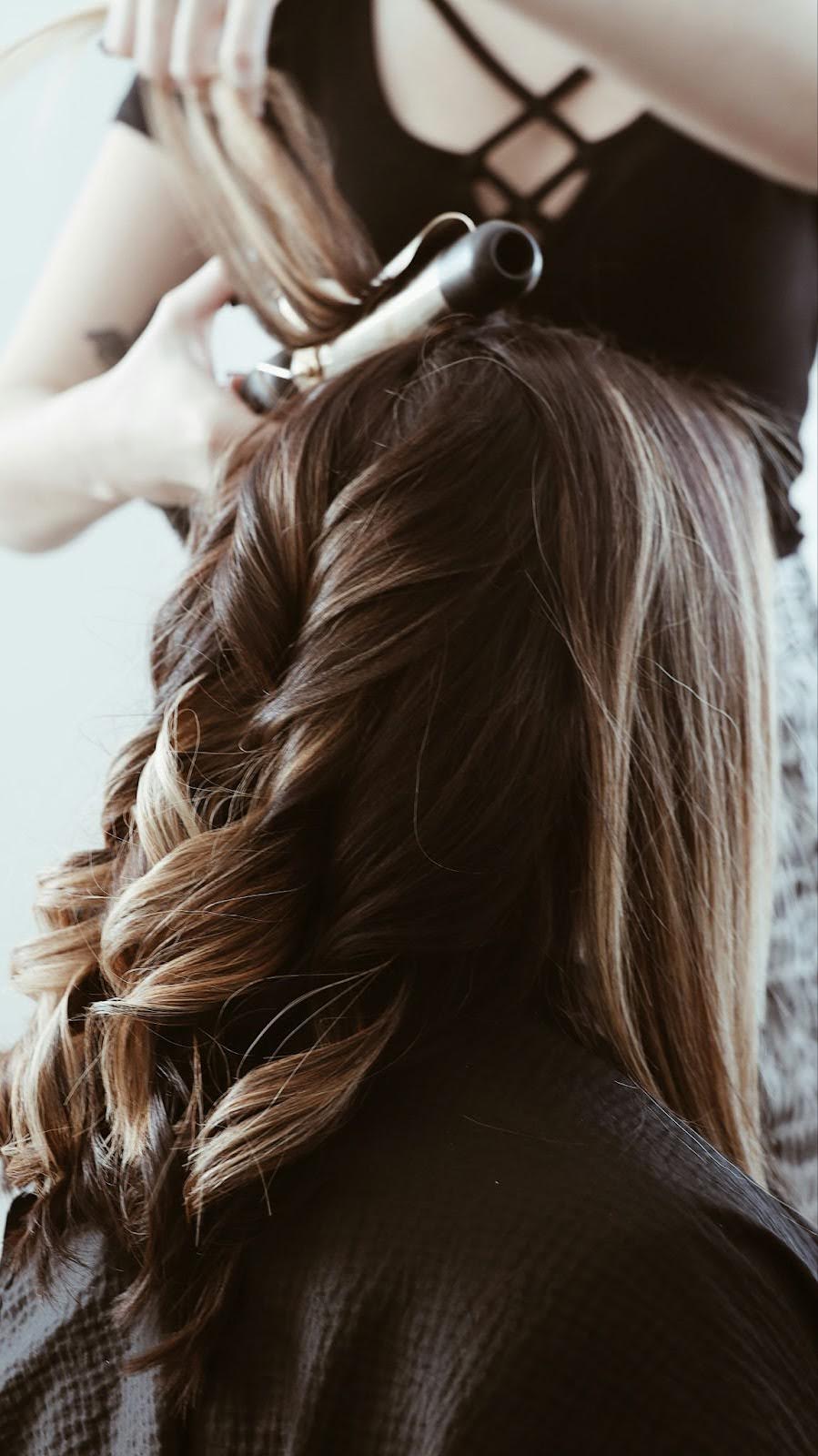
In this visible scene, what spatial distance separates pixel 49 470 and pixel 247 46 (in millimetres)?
333

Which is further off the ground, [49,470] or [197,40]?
[197,40]

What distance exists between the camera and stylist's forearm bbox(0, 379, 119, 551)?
0.95m

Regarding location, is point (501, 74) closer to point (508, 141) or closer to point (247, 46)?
point (508, 141)

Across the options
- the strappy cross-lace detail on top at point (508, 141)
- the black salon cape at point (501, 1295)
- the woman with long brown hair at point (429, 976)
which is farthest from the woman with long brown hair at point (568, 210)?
the black salon cape at point (501, 1295)

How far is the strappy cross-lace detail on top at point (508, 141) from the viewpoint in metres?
0.83

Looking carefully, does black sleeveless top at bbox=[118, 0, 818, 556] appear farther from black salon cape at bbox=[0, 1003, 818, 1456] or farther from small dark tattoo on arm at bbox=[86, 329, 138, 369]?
black salon cape at bbox=[0, 1003, 818, 1456]

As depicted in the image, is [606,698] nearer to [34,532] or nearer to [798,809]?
[798,809]

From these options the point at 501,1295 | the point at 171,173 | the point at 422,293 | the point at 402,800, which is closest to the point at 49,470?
the point at 171,173

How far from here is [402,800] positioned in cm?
60

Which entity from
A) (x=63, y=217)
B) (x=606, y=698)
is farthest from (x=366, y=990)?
(x=63, y=217)

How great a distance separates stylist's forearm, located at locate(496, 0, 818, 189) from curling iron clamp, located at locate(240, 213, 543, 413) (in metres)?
0.12

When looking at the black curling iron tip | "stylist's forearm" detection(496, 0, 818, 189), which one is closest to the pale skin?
"stylist's forearm" detection(496, 0, 818, 189)

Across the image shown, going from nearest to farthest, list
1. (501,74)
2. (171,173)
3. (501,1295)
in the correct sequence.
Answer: (501,1295) < (501,74) < (171,173)

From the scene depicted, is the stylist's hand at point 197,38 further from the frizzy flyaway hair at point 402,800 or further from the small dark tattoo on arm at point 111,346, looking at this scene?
the frizzy flyaway hair at point 402,800
